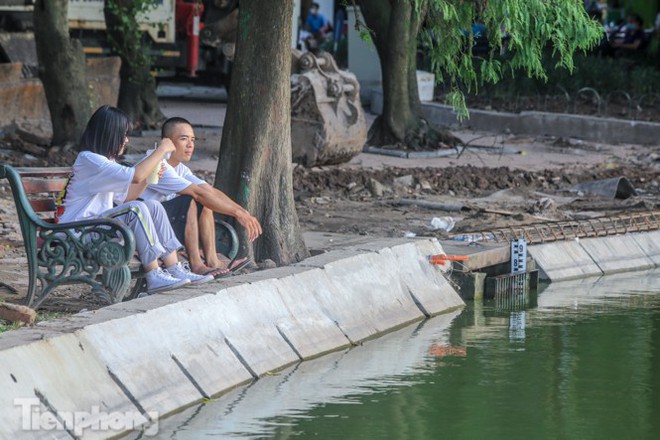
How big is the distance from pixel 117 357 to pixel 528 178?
10.1m

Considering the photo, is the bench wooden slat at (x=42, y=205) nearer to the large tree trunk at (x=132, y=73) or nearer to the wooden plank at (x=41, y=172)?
the wooden plank at (x=41, y=172)

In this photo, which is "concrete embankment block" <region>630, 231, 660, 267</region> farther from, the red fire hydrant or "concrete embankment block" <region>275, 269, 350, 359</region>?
the red fire hydrant

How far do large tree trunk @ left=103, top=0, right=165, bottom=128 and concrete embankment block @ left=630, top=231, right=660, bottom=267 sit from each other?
8.28 metres

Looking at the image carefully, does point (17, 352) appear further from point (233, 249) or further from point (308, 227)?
point (308, 227)

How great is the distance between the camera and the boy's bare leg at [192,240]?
816 cm

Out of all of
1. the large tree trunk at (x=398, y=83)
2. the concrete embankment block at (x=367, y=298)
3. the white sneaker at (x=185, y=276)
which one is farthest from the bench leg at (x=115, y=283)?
the large tree trunk at (x=398, y=83)

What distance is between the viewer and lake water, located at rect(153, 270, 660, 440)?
6402 mm

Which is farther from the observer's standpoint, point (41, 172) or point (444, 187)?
point (444, 187)

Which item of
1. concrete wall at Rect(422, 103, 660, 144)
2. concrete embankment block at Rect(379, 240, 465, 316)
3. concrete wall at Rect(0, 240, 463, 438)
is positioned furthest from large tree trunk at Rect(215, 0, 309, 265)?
concrete wall at Rect(422, 103, 660, 144)

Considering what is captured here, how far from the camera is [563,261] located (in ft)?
36.3

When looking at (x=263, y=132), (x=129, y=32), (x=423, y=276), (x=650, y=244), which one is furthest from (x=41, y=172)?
(x=129, y=32)

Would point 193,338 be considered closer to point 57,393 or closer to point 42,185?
point 57,393

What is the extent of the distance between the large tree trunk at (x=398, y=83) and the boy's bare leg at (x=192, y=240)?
9.41m

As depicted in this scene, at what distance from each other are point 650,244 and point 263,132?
4.34 m
